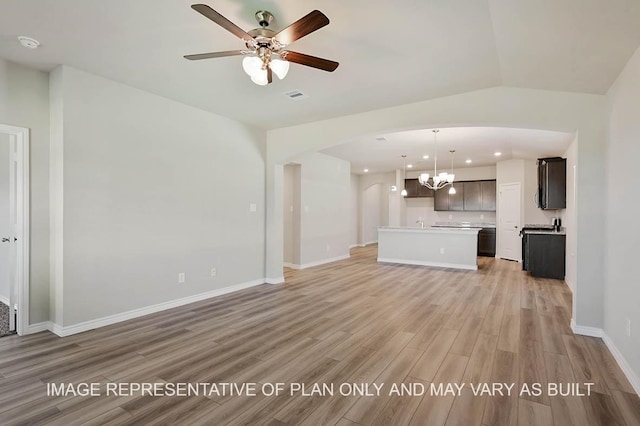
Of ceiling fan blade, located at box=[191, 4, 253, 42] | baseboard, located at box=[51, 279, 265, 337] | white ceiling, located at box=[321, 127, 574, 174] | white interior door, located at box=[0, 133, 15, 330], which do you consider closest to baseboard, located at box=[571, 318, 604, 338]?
white ceiling, located at box=[321, 127, 574, 174]

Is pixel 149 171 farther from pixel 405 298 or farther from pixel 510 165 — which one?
pixel 510 165

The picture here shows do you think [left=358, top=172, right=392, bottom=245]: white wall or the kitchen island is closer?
the kitchen island

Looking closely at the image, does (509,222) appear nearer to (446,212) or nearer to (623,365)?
(446,212)

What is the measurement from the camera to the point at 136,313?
12.2ft

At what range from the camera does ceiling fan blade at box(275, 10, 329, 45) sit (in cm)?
185

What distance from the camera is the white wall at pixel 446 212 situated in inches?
375

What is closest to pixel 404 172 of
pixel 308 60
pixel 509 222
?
pixel 509 222

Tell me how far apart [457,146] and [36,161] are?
22.8 ft

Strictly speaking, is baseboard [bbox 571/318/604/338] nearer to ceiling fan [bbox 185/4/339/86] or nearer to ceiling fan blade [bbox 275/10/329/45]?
ceiling fan [bbox 185/4/339/86]

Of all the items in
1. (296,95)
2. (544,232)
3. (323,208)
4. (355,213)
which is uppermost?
(296,95)

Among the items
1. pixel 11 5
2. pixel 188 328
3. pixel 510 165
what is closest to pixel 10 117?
pixel 11 5

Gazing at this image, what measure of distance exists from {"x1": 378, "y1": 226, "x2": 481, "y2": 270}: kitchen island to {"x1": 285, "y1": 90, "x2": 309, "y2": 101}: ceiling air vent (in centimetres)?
488

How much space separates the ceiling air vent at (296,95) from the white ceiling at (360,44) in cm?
8

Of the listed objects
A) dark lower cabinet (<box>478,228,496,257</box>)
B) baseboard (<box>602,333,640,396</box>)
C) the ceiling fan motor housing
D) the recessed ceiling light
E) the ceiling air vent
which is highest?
the recessed ceiling light
